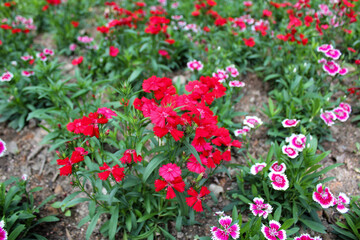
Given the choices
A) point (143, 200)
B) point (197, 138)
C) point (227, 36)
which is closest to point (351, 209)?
point (197, 138)

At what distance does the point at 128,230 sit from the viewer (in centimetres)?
243

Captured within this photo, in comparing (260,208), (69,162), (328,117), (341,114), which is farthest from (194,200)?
(341,114)

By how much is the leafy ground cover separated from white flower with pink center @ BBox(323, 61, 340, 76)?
27 millimetres

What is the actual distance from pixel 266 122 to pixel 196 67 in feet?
3.85

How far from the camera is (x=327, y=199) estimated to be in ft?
7.48

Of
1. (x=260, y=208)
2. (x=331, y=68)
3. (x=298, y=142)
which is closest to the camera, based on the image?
(x=260, y=208)

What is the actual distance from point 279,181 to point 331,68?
1740 millimetres

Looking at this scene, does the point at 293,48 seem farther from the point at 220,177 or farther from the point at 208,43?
the point at 220,177

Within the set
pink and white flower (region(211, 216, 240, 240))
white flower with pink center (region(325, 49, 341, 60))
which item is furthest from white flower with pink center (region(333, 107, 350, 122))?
pink and white flower (region(211, 216, 240, 240))

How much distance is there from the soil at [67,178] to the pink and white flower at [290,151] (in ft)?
2.05

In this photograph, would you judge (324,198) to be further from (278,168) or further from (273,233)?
(273,233)

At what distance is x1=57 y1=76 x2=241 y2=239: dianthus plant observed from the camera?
1876 mm

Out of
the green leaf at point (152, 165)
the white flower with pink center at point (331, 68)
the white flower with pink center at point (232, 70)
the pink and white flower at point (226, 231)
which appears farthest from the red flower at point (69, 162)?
the white flower with pink center at point (331, 68)

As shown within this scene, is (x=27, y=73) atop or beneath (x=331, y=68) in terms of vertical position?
atop
